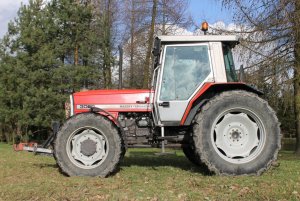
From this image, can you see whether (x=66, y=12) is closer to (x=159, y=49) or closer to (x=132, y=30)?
(x=132, y=30)

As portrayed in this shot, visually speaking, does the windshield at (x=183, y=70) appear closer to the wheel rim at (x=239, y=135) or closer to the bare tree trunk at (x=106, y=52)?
the wheel rim at (x=239, y=135)

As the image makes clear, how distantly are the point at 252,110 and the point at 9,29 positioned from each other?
21967 mm

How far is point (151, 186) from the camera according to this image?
630 centimetres

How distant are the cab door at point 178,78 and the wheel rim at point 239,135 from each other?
0.72 metres

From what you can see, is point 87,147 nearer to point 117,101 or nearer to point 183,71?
point 117,101

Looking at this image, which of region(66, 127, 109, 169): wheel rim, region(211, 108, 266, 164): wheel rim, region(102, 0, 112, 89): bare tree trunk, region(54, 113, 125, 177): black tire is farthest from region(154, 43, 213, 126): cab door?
region(102, 0, 112, 89): bare tree trunk

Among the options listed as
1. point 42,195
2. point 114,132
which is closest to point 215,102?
point 114,132

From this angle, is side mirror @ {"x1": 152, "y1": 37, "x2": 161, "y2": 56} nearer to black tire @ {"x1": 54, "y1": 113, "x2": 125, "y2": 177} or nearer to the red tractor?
the red tractor

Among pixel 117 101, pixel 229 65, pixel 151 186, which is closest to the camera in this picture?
pixel 151 186

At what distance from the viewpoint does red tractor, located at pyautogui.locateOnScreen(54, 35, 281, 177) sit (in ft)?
22.9

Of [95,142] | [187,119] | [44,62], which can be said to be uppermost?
[44,62]

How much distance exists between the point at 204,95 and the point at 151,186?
6.60ft

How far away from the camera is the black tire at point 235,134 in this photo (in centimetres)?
690

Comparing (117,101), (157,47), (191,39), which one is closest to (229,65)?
(191,39)
